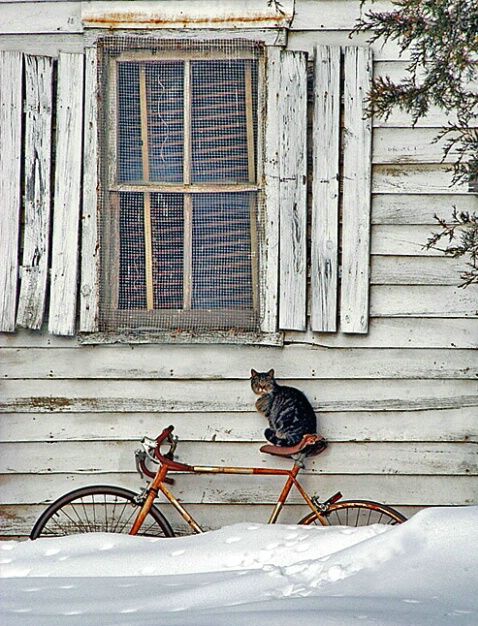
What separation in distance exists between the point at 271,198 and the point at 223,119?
1.60 ft

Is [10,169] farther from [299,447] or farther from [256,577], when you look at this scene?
[256,577]

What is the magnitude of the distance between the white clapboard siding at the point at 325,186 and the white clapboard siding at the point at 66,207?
4.01ft

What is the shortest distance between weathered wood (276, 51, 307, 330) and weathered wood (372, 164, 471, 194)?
1.32ft

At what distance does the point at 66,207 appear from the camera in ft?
15.8

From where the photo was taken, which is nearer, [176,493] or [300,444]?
[300,444]

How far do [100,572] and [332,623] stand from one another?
2.99 ft

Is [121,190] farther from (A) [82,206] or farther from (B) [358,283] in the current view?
(B) [358,283]

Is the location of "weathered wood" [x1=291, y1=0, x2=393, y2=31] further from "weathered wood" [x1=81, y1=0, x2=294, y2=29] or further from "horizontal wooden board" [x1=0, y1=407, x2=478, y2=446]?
"horizontal wooden board" [x1=0, y1=407, x2=478, y2=446]

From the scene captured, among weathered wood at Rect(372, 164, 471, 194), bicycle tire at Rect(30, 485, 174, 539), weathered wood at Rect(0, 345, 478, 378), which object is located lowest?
bicycle tire at Rect(30, 485, 174, 539)

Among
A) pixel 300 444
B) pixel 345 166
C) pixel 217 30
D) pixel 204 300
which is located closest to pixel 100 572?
pixel 300 444

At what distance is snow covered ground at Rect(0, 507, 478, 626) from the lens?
2211 millimetres

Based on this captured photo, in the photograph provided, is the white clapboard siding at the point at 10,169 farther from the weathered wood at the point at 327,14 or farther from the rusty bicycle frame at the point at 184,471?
the weathered wood at the point at 327,14

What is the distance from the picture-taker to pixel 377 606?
2197 mm

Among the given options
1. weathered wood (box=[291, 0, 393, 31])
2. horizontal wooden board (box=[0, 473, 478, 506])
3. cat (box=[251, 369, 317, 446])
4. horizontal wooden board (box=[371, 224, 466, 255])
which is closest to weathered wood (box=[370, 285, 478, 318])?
horizontal wooden board (box=[371, 224, 466, 255])
